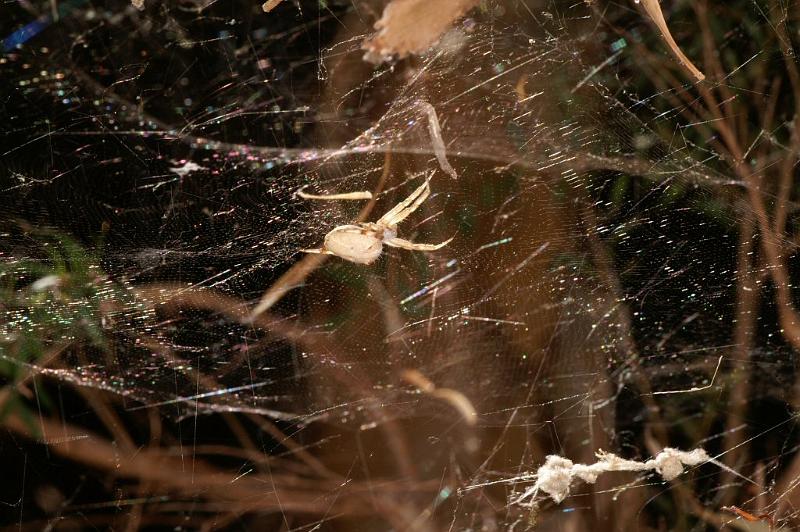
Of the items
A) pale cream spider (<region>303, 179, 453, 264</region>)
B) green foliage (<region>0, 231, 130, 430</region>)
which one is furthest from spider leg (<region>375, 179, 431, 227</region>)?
green foliage (<region>0, 231, 130, 430</region>)

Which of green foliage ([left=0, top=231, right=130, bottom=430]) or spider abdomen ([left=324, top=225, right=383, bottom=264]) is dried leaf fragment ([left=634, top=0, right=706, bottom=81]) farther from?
green foliage ([left=0, top=231, right=130, bottom=430])

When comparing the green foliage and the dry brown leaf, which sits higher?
the dry brown leaf

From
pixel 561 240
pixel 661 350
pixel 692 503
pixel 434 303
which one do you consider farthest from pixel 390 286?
→ pixel 692 503

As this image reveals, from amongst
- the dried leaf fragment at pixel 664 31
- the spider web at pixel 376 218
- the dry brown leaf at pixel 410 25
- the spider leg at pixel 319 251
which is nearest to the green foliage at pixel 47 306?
the spider web at pixel 376 218

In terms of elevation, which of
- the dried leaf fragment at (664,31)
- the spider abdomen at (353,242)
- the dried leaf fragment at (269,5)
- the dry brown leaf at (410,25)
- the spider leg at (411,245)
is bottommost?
the spider leg at (411,245)

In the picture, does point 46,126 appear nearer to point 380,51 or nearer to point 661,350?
point 380,51

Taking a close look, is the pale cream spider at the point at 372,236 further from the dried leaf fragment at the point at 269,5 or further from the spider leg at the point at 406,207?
the dried leaf fragment at the point at 269,5

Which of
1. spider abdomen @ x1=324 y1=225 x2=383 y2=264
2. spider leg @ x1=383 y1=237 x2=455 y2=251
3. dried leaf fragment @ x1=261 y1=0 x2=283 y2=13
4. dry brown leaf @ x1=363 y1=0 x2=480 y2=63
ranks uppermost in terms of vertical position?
dried leaf fragment @ x1=261 y1=0 x2=283 y2=13
